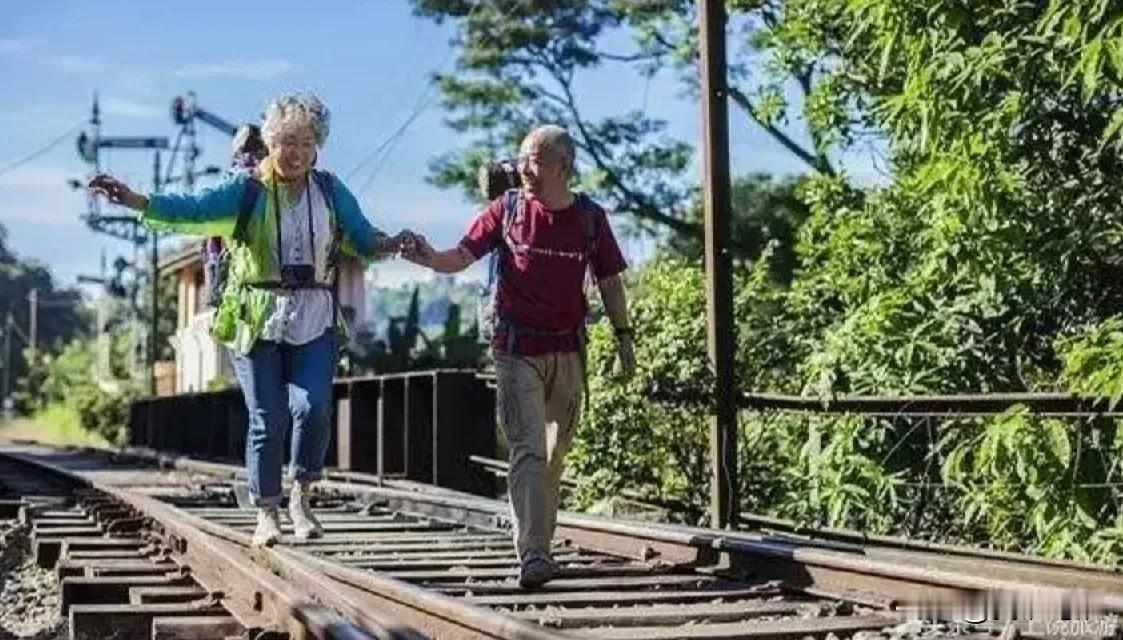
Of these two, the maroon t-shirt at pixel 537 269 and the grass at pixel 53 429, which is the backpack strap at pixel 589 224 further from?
the grass at pixel 53 429

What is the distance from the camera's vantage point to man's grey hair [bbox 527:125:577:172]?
224 inches

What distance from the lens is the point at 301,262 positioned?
21.0 feet

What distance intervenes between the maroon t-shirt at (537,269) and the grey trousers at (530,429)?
59 millimetres

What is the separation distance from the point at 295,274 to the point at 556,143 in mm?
1295

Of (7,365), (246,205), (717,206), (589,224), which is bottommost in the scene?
(589,224)

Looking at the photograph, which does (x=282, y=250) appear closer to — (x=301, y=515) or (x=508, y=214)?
(x=508, y=214)

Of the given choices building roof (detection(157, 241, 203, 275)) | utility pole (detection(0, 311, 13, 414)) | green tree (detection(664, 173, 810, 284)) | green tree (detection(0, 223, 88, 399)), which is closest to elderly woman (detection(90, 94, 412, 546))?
green tree (detection(664, 173, 810, 284))

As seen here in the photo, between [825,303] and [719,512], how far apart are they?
10.0ft

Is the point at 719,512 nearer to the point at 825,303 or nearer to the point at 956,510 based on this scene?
the point at 956,510

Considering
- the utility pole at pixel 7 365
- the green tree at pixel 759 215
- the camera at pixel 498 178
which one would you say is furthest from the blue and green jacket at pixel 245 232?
the utility pole at pixel 7 365

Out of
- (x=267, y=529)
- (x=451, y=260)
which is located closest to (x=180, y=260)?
(x=267, y=529)

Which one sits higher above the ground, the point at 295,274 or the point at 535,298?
the point at 295,274

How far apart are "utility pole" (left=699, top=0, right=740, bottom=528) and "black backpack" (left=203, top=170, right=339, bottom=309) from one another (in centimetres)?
302

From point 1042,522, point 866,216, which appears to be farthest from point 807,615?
point 866,216
